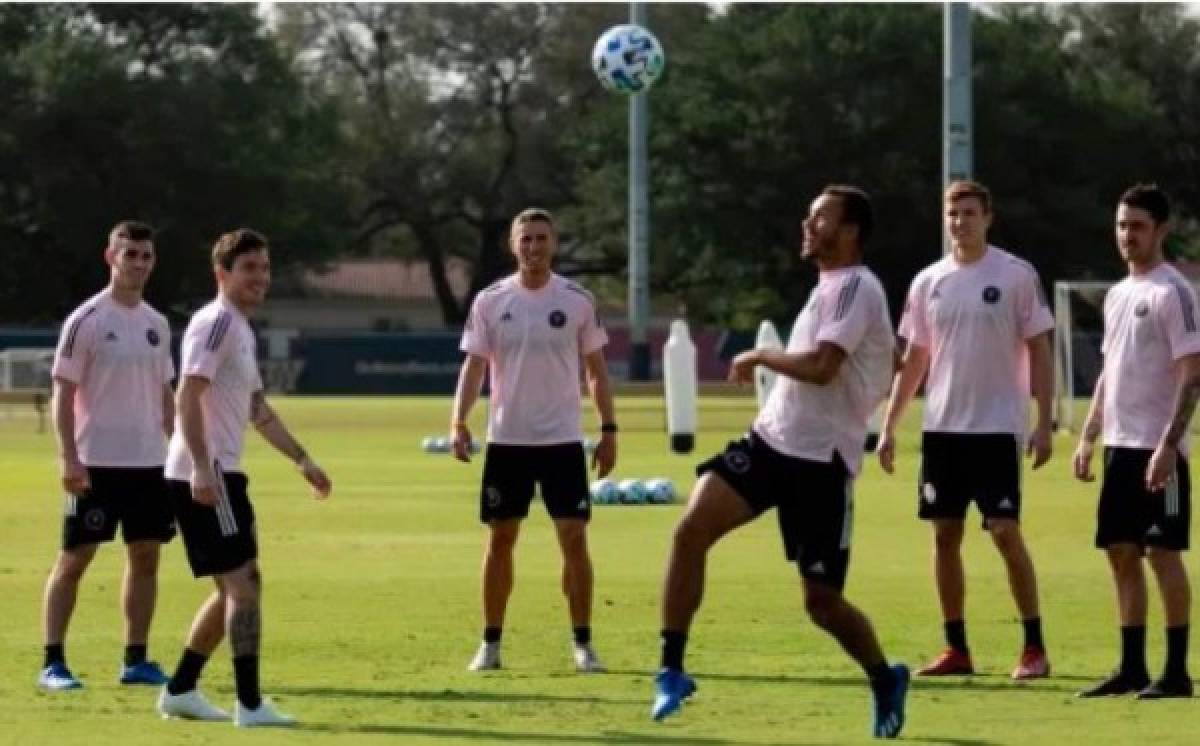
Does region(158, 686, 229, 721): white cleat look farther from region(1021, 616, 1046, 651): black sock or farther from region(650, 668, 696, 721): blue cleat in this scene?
region(1021, 616, 1046, 651): black sock

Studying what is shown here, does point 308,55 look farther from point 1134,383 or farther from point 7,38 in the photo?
point 1134,383

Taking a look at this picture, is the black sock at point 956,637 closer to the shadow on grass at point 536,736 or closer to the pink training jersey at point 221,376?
the shadow on grass at point 536,736

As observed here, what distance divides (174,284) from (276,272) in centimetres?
1297

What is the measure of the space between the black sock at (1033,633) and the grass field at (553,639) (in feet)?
0.72

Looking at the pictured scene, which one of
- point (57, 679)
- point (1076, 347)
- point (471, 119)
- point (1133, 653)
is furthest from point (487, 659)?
point (471, 119)

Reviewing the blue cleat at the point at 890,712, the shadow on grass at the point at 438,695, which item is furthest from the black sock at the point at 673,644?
the shadow on grass at the point at 438,695

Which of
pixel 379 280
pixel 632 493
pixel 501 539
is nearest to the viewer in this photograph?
pixel 501 539

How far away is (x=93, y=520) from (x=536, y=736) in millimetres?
3197

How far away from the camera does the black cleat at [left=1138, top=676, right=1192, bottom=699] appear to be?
13305 mm

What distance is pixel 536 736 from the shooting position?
12.1 m

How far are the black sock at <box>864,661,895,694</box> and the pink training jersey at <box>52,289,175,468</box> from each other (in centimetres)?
423

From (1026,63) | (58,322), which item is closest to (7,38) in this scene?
(58,322)

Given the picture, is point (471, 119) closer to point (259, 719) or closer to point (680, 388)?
point (680, 388)

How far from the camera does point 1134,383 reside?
13625 millimetres
